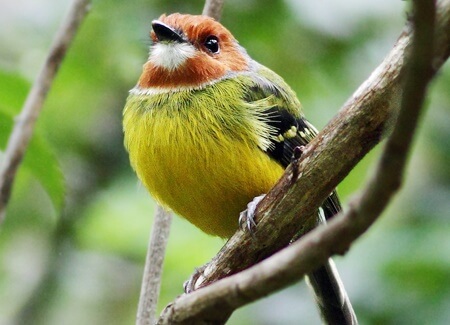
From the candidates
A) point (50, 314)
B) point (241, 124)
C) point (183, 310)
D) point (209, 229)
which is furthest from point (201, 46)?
point (50, 314)

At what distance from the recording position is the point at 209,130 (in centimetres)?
348

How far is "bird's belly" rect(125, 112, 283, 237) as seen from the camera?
343 cm

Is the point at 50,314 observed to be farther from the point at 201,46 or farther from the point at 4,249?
the point at 201,46

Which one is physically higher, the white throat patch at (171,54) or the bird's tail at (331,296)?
the white throat patch at (171,54)

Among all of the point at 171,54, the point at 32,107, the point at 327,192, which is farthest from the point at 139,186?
the point at 327,192

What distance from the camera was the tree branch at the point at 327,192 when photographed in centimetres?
150

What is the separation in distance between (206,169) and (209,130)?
0.18 metres

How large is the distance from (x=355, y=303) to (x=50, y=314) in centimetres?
248

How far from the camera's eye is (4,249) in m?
5.79

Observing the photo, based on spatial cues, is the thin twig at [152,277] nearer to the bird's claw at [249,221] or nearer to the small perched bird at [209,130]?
the small perched bird at [209,130]

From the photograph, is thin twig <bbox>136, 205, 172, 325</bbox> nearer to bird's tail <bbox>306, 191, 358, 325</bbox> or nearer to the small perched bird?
the small perched bird

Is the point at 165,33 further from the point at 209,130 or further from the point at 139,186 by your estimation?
the point at 139,186

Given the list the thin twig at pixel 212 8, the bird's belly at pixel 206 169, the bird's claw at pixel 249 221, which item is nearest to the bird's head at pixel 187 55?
the thin twig at pixel 212 8

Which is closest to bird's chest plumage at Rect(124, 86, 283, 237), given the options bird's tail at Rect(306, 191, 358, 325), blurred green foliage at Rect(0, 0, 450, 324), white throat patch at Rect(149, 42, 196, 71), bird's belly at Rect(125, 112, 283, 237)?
bird's belly at Rect(125, 112, 283, 237)
